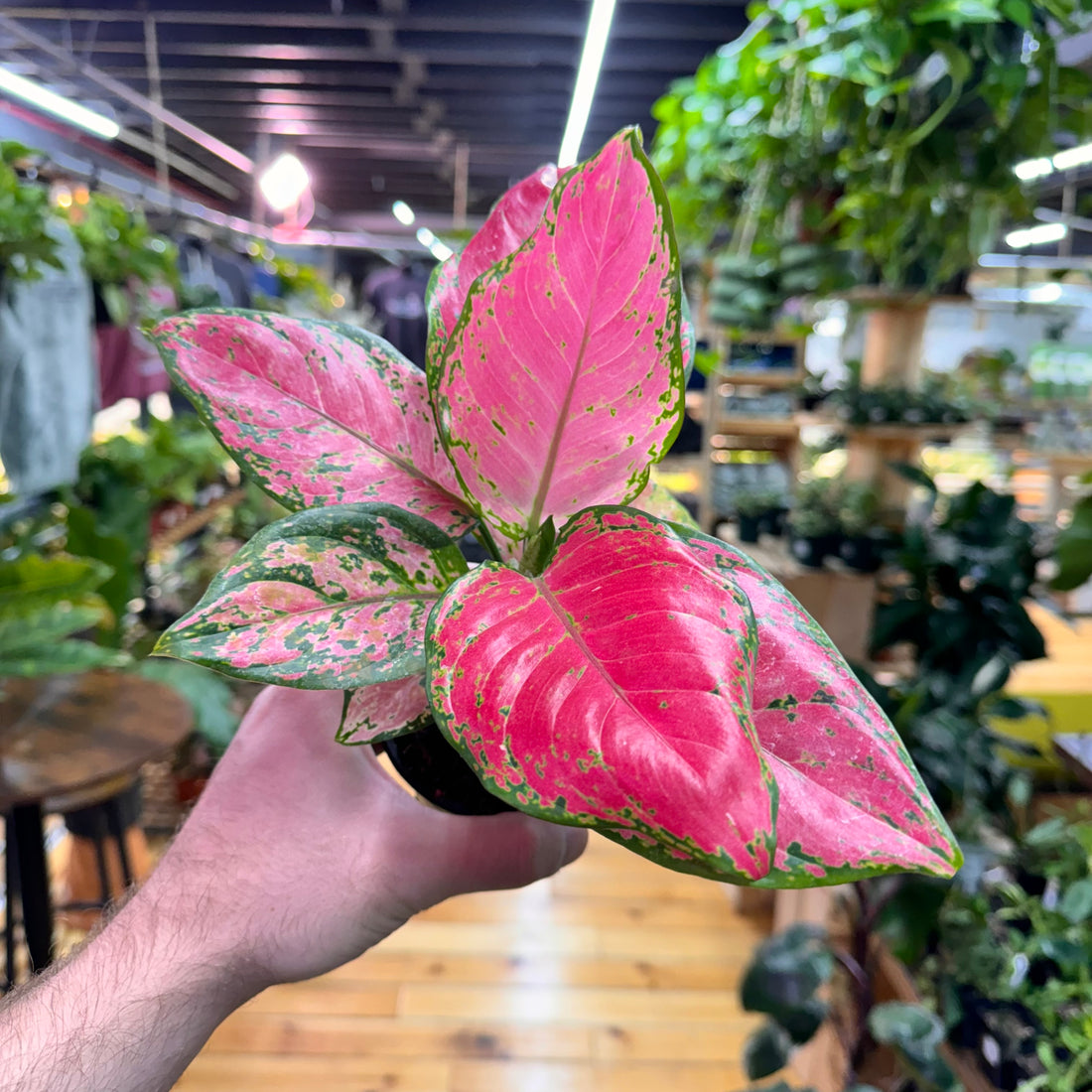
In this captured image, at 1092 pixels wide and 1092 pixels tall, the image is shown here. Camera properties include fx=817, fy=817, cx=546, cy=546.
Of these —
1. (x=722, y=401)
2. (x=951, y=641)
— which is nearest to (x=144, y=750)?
(x=951, y=641)

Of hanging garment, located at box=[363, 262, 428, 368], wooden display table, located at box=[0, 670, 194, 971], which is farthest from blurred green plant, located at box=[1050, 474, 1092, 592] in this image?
hanging garment, located at box=[363, 262, 428, 368]

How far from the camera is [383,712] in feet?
1.49

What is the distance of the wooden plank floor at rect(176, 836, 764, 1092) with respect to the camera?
6.38 feet

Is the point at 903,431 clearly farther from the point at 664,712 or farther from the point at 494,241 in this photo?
the point at 664,712

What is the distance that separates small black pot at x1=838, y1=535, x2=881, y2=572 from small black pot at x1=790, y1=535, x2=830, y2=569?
0.07 metres

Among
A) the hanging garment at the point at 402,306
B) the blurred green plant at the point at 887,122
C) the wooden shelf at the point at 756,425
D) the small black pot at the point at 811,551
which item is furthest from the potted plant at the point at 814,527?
the hanging garment at the point at 402,306

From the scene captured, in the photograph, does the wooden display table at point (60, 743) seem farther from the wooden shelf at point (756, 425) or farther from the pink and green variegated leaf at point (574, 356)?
the wooden shelf at point (756, 425)

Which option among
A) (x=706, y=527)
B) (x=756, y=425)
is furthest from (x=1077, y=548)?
(x=756, y=425)

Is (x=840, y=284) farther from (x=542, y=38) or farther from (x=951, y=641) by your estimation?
(x=542, y=38)

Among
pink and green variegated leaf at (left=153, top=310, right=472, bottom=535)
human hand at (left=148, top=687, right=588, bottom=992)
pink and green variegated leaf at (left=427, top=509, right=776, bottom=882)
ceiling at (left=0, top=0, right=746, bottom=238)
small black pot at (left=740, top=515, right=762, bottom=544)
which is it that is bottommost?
small black pot at (left=740, top=515, right=762, bottom=544)

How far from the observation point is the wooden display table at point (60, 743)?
4.92 ft

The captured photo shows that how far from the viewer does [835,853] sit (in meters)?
0.32

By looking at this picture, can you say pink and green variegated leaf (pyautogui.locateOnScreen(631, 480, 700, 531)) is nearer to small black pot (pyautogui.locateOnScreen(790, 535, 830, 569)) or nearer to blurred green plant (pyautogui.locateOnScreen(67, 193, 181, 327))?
small black pot (pyautogui.locateOnScreen(790, 535, 830, 569))

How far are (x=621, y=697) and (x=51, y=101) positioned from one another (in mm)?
3549
